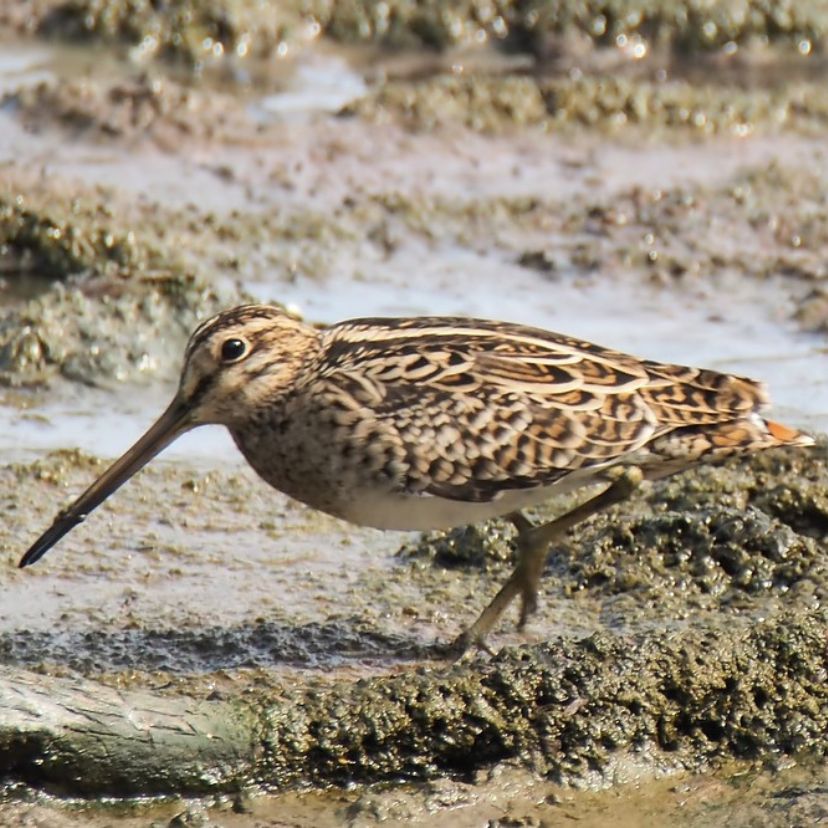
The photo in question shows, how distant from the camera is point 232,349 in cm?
575

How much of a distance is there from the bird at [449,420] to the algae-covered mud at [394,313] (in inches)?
17.9

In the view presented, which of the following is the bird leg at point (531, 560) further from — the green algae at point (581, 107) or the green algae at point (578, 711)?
the green algae at point (581, 107)

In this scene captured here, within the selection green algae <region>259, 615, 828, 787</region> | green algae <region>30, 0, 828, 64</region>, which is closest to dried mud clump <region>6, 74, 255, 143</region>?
green algae <region>30, 0, 828, 64</region>

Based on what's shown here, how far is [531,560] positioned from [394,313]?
10.1 feet

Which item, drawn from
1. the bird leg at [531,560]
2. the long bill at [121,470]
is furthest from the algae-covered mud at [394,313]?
the long bill at [121,470]

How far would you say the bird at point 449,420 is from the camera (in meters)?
5.54

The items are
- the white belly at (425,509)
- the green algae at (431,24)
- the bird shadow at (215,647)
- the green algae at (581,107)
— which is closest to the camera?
the white belly at (425,509)

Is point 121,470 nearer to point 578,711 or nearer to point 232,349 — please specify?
point 232,349

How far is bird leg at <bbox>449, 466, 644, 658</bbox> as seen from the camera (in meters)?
5.72

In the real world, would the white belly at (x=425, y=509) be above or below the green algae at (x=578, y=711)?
above

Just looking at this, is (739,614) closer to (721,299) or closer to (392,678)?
(392,678)

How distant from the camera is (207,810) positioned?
495cm

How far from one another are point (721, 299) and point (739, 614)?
11.5 ft

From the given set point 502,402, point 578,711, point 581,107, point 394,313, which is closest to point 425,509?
point 502,402
